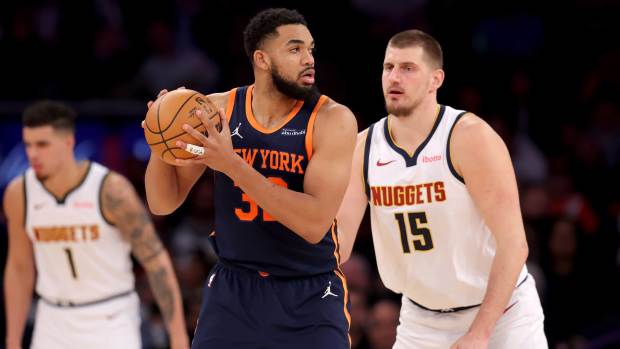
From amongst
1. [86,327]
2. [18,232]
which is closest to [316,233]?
[86,327]

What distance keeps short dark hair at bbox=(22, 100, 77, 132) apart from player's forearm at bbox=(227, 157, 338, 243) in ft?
9.60

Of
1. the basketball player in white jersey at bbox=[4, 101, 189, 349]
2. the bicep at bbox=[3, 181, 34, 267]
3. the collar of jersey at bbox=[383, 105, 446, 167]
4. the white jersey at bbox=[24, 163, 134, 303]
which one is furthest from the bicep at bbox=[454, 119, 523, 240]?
the bicep at bbox=[3, 181, 34, 267]

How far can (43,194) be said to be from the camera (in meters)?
6.70

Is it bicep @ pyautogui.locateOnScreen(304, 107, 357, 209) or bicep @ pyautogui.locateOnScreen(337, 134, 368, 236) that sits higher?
bicep @ pyautogui.locateOnScreen(304, 107, 357, 209)

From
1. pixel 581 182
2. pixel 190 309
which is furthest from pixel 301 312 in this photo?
pixel 581 182

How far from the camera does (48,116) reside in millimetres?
6660

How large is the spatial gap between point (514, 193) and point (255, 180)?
4.43 ft

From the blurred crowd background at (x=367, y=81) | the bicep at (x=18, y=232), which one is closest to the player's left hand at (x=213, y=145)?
the bicep at (x=18, y=232)

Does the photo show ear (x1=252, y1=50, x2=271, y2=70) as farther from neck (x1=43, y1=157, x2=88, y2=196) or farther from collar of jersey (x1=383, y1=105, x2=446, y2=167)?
neck (x1=43, y1=157, x2=88, y2=196)

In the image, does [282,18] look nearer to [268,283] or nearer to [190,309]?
[268,283]

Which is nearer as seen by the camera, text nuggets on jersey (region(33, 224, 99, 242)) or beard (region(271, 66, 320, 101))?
beard (region(271, 66, 320, 101))

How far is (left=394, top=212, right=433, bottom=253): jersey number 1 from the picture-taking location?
16.3 ft

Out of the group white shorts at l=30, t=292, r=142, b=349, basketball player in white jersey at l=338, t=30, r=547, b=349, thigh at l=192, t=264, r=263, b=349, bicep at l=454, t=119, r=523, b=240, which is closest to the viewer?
thigh at l=192, t=264, r=263, b=349

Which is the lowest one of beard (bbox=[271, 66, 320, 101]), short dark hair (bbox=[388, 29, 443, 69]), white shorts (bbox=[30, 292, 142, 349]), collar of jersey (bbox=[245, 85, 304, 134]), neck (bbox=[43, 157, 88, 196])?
white shorts (bbox=[30, 292, 142, 349])
